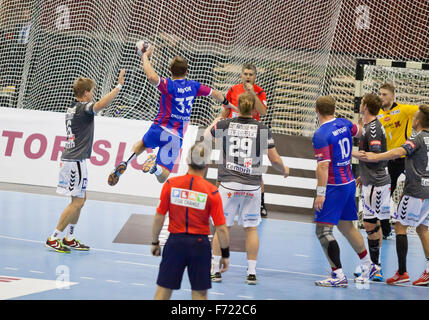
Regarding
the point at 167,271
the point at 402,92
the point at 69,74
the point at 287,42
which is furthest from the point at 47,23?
the point at 167,271

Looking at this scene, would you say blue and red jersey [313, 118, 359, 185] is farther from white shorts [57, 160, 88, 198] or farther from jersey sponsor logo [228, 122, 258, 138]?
white shorts [57, 160, 88, 198]

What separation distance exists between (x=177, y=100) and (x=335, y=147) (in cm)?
254

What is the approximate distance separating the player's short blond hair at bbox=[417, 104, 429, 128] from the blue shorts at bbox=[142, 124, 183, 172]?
11.0ft

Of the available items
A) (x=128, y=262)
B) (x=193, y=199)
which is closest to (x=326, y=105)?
(x=193, y=199)

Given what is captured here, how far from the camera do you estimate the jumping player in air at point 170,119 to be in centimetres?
814

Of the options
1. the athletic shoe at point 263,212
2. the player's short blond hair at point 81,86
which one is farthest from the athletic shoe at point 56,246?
the athletic shoe at point 263,212

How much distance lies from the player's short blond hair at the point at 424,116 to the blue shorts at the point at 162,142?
3.34 m

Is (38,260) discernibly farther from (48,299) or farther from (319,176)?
(319,176)

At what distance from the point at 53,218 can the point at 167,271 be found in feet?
21.0

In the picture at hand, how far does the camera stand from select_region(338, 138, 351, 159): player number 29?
22.5 ft

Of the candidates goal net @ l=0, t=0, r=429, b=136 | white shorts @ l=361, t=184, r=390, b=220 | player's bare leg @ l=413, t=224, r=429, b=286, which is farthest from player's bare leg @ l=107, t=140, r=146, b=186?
goal net @ l=0, t=0, r=429, b=136

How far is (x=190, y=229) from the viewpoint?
14.7ft

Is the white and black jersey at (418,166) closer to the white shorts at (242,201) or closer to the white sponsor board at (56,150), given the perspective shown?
the white shorts at (242,201)

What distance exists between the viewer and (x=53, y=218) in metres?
10.3
